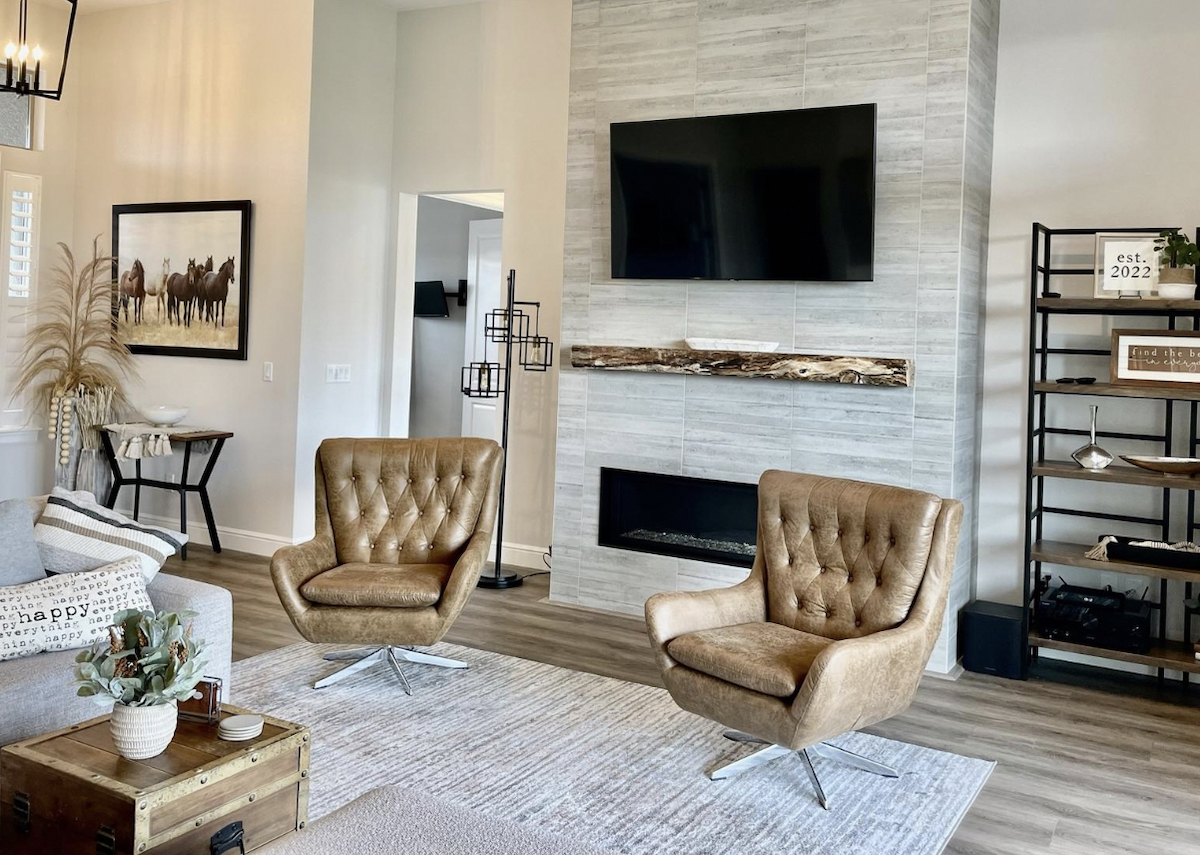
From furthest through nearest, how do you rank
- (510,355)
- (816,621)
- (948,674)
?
(510,355) → (948,674) → (816,621)

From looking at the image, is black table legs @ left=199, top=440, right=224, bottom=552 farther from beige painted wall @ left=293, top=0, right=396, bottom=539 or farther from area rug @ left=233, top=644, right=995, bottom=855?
area rug @ left=233, top=644, right=995, bottom=855

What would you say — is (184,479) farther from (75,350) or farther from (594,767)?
(594,767)

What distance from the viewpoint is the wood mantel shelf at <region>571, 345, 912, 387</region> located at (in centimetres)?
455

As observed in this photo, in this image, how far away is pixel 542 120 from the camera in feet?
19.9

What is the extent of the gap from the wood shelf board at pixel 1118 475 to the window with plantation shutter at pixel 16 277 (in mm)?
6085

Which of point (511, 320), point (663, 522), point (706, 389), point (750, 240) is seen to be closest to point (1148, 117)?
point (750, 240)

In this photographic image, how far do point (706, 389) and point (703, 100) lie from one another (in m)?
1.36

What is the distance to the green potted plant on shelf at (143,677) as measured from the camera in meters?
2.24

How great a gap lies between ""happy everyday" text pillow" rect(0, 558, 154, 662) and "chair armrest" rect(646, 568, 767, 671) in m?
1.52

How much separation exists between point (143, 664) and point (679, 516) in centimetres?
327

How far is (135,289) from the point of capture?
6770 millimetres

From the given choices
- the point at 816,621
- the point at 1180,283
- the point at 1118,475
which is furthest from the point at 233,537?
the point at 1180,283

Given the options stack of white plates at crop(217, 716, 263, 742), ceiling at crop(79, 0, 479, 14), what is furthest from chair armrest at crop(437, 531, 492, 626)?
ceiling at crop(79, 0, 479, 14)

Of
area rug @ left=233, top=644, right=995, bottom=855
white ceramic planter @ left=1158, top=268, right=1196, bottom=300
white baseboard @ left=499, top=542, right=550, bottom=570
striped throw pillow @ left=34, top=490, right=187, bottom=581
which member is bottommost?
area rug @ left=233, top=644, right=995, bottom=855
